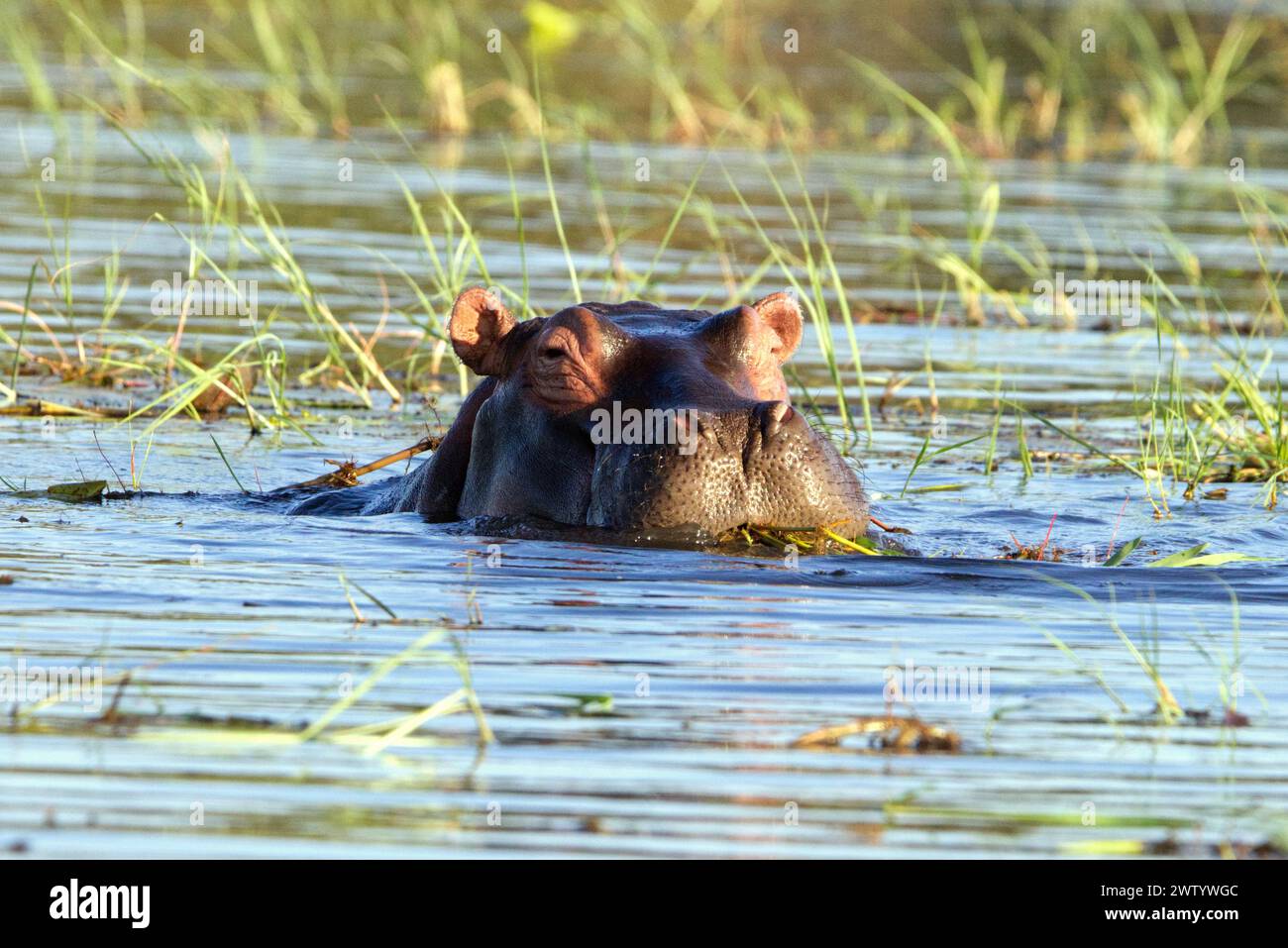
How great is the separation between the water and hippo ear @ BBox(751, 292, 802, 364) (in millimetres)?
785

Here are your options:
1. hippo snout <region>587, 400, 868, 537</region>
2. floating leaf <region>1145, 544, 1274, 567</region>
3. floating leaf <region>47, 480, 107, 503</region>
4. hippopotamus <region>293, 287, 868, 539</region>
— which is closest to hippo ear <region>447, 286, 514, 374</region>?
hippopotamus <region>293, 287, 868, 539</region>

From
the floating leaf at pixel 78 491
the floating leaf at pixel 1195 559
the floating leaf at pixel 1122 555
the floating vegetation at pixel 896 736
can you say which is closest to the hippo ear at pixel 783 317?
the floating leaf at pixel 1122 555

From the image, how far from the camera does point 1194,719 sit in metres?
4.82

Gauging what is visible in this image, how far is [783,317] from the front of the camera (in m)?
7.13

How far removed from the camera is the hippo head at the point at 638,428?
618cm

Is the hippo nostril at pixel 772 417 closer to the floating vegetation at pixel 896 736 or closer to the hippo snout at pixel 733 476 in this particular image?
the hippo snout at pixel 733 476

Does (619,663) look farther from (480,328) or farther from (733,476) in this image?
(480,328)

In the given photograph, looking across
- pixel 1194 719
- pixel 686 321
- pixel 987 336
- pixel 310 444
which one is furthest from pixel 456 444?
pixel 987 336

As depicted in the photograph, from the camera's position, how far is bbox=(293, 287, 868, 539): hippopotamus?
6184mm

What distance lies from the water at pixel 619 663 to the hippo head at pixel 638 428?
165mm

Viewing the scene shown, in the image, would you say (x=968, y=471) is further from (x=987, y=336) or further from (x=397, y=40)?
(x=397, y=40)

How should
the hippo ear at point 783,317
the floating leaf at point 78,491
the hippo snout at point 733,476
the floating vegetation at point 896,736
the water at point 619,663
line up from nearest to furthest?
the water at point 619,663 < the floating vegetation at point 896,736 < the hippo snout at point 733,476 < the hippo ear at point 783,317 < the floating leaf at point 78,491

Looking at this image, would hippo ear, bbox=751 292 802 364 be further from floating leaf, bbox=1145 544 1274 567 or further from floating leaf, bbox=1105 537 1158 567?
floating leaf, bbox=1145 544 1274 567
